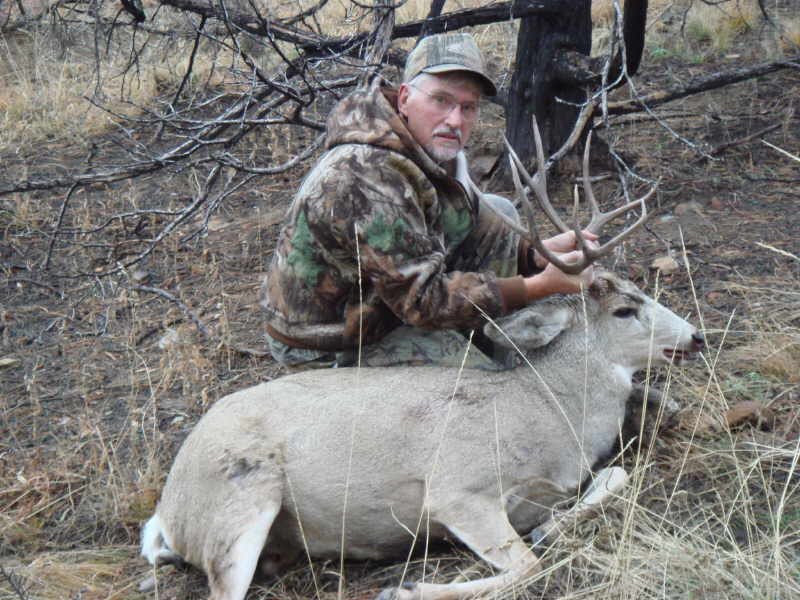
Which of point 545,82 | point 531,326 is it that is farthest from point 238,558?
point 545,82

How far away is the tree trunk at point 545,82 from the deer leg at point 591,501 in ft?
10.6

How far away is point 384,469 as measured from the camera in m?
3.69

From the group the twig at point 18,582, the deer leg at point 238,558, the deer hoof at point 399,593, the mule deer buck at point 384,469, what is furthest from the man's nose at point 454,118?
the twig at point 18,582

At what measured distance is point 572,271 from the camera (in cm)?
389

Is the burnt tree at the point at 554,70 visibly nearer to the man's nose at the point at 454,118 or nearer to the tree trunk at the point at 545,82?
the tree trunk at the point at 545,82

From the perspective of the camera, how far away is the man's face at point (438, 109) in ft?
13.4

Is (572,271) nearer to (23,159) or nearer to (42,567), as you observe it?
(42,567)

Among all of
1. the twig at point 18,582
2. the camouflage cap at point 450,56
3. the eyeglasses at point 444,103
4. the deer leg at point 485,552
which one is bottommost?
the twig at point 18,582

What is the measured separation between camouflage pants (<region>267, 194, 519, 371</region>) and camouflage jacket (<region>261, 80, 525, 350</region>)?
0.09 meters

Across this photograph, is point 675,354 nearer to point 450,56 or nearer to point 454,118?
point 454,118

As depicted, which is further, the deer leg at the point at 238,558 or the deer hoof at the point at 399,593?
the deer leg at the point at 238,558

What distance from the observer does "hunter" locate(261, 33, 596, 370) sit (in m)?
3.89

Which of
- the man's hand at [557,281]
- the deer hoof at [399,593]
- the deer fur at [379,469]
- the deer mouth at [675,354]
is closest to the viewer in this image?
the deer hoof at [399,593]

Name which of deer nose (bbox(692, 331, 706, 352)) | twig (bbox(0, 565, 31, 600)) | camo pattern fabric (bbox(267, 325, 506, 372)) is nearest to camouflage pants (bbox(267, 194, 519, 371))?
camo pattern fabric (bbox(267, 325, 506, 372))
